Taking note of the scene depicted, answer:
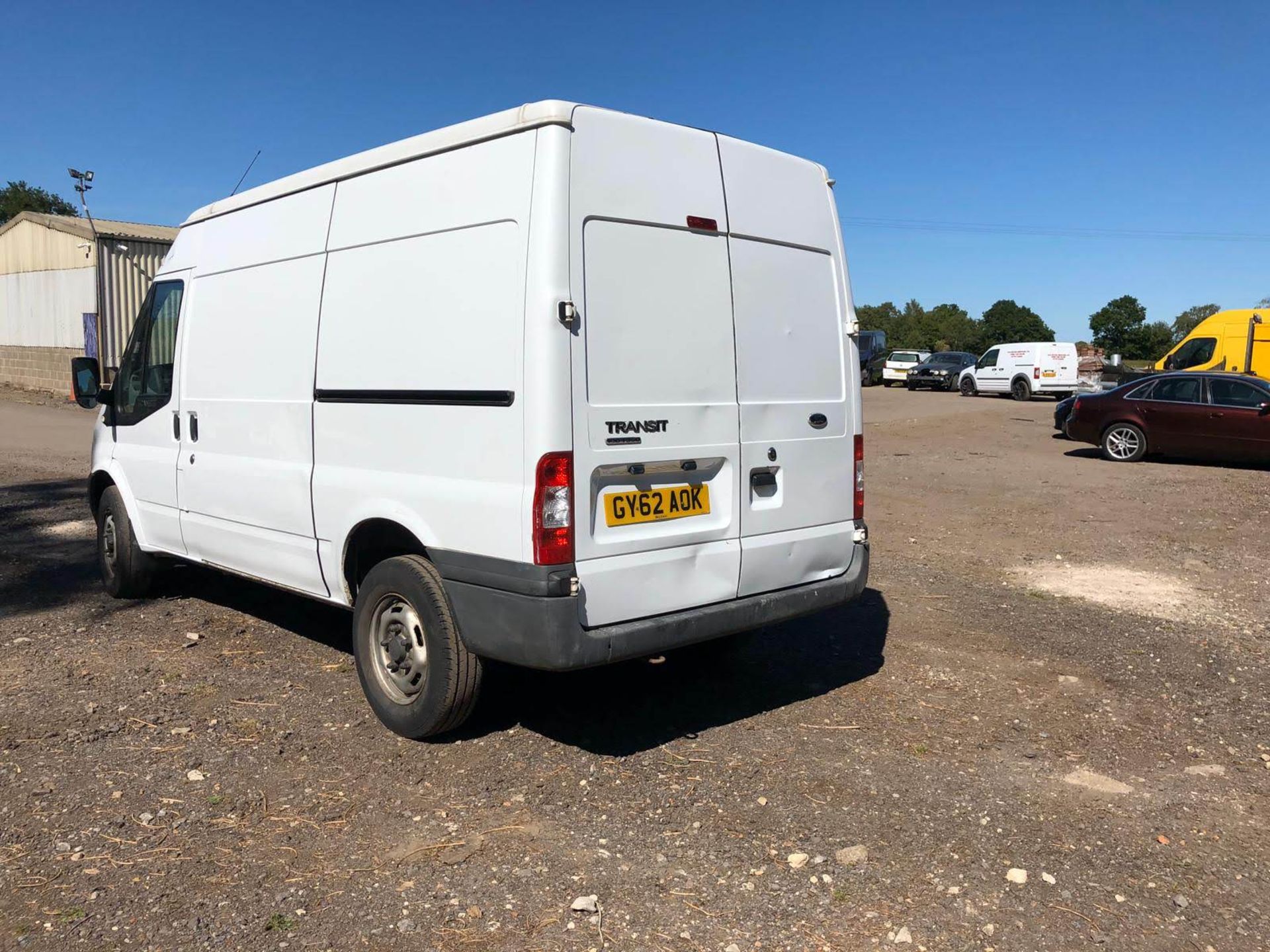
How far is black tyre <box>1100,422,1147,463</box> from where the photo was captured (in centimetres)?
1580

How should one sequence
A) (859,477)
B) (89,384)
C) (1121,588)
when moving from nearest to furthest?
(859,477) → (89,384) → (1121,588)

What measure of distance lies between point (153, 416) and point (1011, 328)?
115063mm

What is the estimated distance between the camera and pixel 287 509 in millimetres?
5148

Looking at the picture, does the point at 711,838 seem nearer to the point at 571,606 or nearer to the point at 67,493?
the point at 571,606

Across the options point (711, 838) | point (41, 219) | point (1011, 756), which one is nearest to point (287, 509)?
point (711, 838)

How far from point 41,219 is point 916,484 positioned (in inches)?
932

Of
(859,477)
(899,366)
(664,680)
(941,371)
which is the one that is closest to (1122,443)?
(859,477)

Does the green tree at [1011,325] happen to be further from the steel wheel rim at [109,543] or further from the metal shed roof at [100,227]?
the steel wheel rim at [109,543]

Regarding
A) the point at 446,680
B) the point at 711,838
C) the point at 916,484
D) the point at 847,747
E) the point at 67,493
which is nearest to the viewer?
the point at 711,838

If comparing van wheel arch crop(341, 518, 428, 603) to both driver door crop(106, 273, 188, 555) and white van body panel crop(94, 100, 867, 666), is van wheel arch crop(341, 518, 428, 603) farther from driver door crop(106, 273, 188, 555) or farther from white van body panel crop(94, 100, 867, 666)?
driver door crop(106, 273, 188, 555)

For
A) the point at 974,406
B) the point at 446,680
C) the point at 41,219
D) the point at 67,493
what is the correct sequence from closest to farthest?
the point at 446,680, the point at 67,493, the point at 41,219, the point at 974,406

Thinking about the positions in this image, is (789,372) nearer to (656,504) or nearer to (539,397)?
(656,504)

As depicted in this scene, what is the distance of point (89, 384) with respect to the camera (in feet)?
22.1

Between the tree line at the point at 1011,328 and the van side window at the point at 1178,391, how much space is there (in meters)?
74.7
